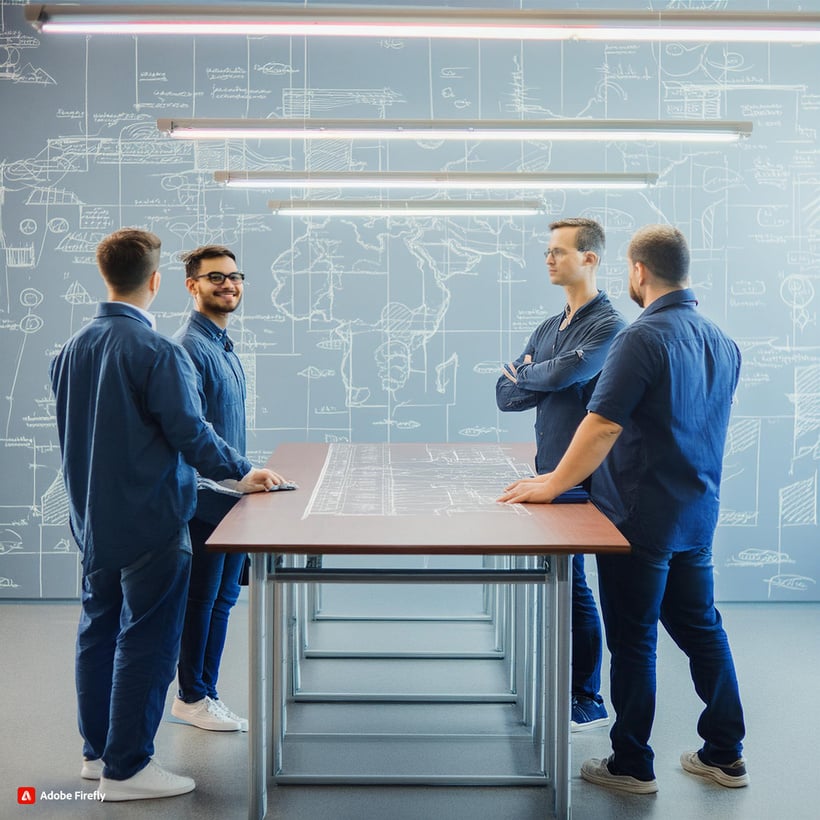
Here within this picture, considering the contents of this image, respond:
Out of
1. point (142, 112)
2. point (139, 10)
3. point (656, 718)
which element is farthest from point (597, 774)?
point (142, 112)

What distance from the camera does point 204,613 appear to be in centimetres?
368

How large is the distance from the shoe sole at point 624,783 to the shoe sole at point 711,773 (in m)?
0.20

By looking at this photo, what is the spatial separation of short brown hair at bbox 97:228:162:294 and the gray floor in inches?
64.7

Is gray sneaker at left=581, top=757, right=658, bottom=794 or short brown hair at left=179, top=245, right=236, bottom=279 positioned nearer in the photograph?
gray sneaker at left=581, top=757, right=658, bottom=794

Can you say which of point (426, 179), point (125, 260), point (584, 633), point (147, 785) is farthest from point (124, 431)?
point (426, 179)

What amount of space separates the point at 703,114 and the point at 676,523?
3279mm

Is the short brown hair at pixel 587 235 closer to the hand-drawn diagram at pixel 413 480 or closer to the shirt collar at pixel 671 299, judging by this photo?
the shirt collar at pixel 671 299

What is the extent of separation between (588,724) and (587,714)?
0.04 meters

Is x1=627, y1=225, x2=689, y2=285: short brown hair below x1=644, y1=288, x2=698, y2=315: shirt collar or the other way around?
the other way around

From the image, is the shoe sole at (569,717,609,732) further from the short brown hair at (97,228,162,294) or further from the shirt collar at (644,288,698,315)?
the short brown hair at (97,228,162,294)

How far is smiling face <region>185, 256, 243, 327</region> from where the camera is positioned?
3729 millimetres

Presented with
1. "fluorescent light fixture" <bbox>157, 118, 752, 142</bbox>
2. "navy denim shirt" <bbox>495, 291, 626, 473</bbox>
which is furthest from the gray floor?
"fluorescent light fixture" <bbox>157, 118, 752, 142</bbox>

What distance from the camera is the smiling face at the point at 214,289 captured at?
147 inches

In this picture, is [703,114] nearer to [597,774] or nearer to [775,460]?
[775,460]
